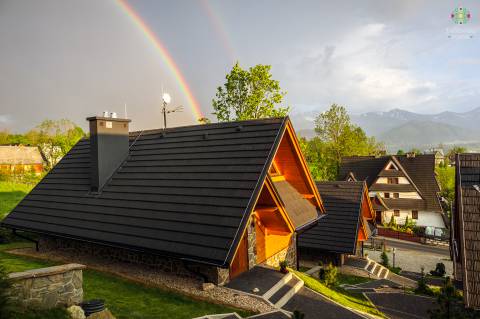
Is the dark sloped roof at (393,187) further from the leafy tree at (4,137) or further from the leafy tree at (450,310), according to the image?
the leafy tree at (4,137)

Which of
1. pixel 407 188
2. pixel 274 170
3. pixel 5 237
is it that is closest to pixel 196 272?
pixel 274 170

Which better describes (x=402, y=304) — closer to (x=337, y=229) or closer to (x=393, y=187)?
(x=337, y=229)

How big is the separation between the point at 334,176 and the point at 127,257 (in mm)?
55352

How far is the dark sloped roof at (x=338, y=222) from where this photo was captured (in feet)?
63.8

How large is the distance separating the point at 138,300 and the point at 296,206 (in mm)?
8191

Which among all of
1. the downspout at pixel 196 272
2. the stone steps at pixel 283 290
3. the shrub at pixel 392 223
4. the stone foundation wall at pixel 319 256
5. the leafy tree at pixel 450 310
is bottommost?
the shrub at pixel 392 223

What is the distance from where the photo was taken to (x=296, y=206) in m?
14.9

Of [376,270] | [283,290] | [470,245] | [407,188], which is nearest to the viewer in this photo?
[470,245]

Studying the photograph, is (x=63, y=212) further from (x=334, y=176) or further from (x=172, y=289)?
(x=334, y=176)

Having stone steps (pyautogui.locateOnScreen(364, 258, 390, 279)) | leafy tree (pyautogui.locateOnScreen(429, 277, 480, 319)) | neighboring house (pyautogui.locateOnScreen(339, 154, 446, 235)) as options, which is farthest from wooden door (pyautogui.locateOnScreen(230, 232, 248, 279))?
neighboring house (pyautogui.locateOnScreen(339, 154, 446, 235))

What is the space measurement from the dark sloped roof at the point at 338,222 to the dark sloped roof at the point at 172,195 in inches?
346

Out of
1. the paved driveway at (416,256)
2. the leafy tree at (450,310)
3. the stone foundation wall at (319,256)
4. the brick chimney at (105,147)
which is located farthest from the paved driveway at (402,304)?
the paved driveway at (416,256)

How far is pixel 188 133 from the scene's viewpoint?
14.8 metres

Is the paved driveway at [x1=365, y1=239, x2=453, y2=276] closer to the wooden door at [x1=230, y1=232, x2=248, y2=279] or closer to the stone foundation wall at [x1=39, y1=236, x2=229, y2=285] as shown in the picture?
the wooden door at [x1=230, y1=232, x2=248, y2=279]
